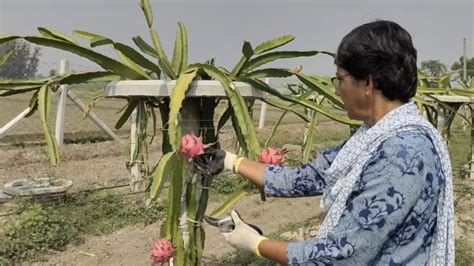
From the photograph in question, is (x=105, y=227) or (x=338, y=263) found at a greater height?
(x=338, y=263)

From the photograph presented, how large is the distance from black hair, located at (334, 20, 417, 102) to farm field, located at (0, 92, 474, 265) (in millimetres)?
2137

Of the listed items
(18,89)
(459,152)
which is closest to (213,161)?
(18,89)

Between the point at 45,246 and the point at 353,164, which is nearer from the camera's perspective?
the point at 353,164

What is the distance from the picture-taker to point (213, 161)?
5.33ft

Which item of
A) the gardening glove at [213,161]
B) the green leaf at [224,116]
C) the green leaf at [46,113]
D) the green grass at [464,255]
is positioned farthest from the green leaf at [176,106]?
the green grass at [464,255]

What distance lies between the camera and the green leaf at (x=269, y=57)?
1.80m

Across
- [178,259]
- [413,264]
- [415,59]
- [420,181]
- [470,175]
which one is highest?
[415,59]

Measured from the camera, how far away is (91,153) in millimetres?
6277

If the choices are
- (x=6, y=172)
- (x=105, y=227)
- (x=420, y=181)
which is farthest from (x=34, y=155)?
(x=420, y=181)

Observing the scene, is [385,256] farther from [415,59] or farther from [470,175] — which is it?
[470,175]

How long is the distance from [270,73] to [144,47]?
0.47m

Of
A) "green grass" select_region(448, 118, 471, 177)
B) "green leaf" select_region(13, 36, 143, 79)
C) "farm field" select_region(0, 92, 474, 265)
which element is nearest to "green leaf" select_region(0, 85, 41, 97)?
"green leaf" select_region(13, 36, 143, 79)

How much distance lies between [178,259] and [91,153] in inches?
188

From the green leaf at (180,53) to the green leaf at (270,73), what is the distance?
0.23m
